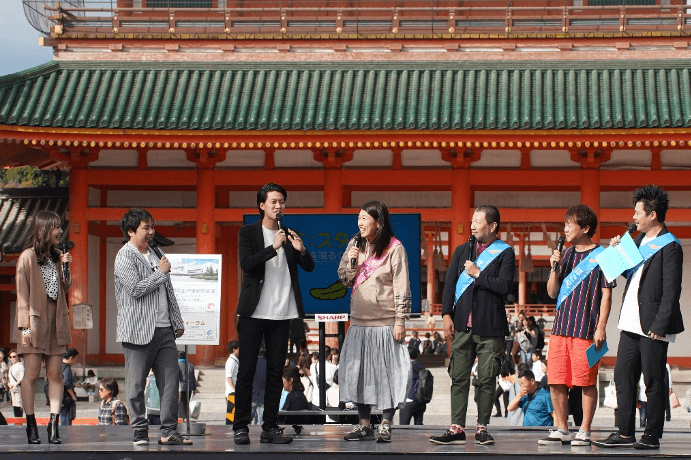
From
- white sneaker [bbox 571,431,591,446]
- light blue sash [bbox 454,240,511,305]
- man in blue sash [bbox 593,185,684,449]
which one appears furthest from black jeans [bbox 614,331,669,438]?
light blue sash [bbox 454,240,511,305]

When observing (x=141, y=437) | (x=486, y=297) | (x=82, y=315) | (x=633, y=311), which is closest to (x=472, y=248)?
(x=486, y=297)

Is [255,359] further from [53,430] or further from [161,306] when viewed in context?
[53,430]

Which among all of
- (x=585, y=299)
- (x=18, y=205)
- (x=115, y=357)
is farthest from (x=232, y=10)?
(x=585, y=299)

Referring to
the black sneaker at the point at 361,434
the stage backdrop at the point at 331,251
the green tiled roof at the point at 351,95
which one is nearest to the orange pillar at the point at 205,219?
the green tiled roof at the point at 351,95

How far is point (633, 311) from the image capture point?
7293mm

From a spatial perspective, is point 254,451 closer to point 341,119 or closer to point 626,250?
point 626,250

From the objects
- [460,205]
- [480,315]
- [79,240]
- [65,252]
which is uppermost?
[460,205]

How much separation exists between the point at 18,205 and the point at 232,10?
18.4ft

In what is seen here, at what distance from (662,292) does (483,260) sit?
136cm

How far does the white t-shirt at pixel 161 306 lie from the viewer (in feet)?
24.9

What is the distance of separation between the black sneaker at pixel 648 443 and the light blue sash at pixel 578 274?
116 cm

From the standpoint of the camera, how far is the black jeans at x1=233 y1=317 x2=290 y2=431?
24.8ft

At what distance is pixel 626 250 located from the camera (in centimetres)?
736

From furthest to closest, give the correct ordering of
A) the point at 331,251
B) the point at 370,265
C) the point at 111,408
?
1. the point at 111,408
2. the point at 331,251
3. the point at 370,265
